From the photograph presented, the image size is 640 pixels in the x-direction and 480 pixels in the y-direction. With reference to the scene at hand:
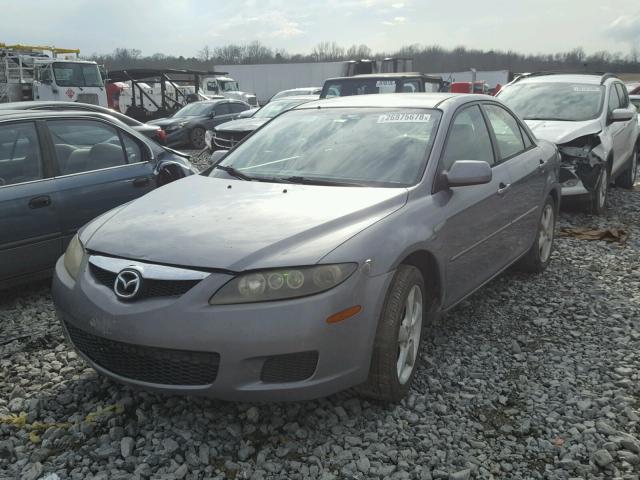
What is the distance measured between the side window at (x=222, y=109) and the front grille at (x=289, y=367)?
52.1 ft

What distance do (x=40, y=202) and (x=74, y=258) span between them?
5.07ft

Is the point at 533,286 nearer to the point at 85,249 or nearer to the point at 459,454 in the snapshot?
the point at 459,454

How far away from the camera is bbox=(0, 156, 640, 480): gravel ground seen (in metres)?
2.57

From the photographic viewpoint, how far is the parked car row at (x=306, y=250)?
8.21ft

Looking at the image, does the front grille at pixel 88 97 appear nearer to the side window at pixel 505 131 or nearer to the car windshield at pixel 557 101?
the car windshield at pixel 557 101

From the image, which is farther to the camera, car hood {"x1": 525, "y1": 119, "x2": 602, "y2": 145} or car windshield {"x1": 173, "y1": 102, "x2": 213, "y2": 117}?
car windshield {"x1": 173, "y1": 102, "x2": 213, "y2": 117}

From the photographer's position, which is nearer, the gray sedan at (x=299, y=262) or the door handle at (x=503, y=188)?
the gray sedan at (x=299, y=262)

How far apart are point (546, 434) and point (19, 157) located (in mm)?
3997

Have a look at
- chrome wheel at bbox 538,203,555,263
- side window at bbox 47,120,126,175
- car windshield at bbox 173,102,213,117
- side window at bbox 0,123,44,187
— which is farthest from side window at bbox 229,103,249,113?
chrome wheel at bbox 538,203,555,263

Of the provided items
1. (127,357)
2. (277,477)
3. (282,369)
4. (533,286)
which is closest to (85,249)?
(127,357)

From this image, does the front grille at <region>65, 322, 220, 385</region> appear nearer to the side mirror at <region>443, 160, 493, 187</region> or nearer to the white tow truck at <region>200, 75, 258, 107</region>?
the side mirror at <region>443, 160, 493, 187</region>

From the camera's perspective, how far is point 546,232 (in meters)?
5.30

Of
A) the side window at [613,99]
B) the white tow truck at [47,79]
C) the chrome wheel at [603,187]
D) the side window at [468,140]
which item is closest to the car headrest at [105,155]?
the side window at [468,140]

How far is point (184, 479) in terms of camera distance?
249cm
